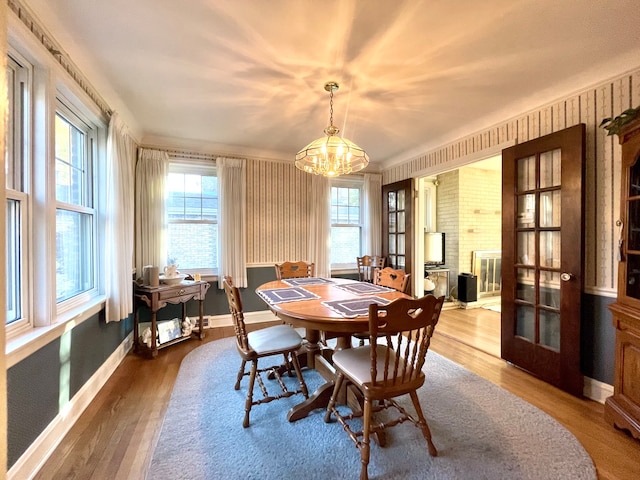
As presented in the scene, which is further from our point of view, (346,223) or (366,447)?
(346,223)

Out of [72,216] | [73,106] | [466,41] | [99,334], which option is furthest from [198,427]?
[466,41]

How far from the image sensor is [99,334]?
2363 mm

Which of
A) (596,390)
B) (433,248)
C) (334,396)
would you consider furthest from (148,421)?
(433,248)

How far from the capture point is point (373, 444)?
1.69 m

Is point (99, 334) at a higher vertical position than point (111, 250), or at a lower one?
lower

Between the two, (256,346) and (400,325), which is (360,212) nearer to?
(256,346)

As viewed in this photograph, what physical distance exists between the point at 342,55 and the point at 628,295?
2.51m

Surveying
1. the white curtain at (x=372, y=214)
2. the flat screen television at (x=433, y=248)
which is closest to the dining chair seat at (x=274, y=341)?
the white curtain at (x=372, y=214)

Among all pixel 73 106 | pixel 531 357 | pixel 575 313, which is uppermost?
pixel 73 106

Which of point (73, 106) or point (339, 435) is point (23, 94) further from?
point (339, 435)

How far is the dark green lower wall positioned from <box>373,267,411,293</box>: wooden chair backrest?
99.5 inches

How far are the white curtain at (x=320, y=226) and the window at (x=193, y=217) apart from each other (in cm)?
140

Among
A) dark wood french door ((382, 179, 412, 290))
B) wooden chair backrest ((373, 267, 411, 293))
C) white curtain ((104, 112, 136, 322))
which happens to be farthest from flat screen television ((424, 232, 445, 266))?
white curtain ((104, 112, 136, 322))

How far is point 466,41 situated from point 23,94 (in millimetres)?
2665
